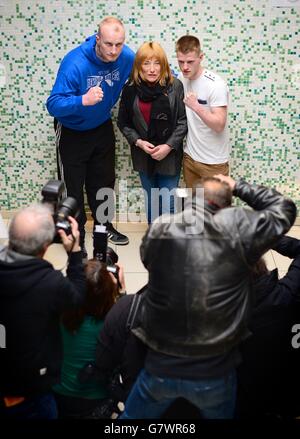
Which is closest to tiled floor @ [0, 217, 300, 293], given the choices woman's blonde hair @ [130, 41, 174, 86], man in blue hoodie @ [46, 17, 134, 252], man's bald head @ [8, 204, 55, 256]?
man in blue hoodie @ [46, 17, 134, 252]

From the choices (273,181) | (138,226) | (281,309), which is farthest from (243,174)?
(281,309)

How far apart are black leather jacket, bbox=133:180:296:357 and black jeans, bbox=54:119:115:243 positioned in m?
2.10

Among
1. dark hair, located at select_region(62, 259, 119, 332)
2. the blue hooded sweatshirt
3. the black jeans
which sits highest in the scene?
the blue hooded sweatshirt

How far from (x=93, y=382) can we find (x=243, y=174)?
8.75ft

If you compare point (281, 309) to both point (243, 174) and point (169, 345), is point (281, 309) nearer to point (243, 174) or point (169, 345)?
point (169, 345)

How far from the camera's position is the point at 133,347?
2525mm

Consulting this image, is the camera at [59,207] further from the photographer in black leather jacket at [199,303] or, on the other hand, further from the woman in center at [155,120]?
the woman in center at [155,120]

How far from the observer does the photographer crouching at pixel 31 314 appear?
2320 mm

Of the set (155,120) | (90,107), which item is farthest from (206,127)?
(90,107)

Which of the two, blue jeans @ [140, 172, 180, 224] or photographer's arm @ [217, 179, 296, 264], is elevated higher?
photographer's arm @ [217, 179, 296, 264]

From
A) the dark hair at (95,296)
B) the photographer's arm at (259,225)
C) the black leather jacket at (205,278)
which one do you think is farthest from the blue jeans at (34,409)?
the photographer's arm at (259,225)

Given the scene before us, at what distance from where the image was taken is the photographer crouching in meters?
2.32

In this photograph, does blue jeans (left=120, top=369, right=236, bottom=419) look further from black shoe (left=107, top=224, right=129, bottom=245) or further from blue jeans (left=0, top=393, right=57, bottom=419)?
black shoe (left=107, top=224, right=129, bottom=245)

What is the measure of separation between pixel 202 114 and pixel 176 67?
0.60 meters
